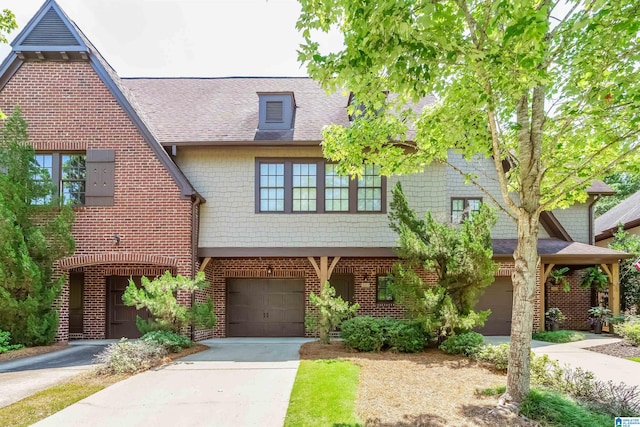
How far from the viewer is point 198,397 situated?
557 cm

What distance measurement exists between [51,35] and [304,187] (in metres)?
7.83

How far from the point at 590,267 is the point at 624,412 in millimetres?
9676

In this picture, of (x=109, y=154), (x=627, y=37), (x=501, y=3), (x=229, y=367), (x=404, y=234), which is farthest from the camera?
(x=109, y=154)

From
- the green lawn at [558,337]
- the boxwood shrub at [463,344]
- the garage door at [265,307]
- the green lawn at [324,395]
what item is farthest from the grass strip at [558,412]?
the garage door at [265,307]

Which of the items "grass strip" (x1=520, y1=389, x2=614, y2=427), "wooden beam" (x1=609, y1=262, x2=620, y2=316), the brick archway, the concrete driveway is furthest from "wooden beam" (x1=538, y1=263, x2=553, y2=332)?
the brick archway

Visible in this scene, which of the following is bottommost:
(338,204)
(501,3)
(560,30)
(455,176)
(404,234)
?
(404,234)

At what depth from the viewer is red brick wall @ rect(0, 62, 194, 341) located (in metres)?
9.68

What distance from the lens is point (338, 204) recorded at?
10.5 meters

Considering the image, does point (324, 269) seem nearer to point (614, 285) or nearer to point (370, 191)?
point (370, 191)

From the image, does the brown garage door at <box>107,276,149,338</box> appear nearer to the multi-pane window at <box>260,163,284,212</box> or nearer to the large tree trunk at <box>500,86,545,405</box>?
the multi-pane window at <box>260,163,284,212</box>

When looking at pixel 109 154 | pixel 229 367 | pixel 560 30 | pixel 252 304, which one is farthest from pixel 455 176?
pixel 109 154

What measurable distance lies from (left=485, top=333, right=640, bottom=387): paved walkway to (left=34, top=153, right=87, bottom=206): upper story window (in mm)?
11878

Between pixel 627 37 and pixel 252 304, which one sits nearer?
pixel 627 37

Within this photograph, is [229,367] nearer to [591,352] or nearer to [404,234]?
[404,234]
